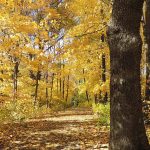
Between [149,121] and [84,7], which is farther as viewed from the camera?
A: [84,7]

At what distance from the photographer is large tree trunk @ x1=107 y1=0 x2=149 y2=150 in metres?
5.02

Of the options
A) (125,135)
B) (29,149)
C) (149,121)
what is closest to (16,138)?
(29,149)

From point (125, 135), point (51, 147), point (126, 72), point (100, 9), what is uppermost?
point (100, 9)

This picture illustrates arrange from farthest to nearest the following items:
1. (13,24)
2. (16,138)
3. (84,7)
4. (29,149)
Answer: (84,7), (13,24), (16,138), (29,149)

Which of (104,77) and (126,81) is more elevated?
(104,77)

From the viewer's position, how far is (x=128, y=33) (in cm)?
505

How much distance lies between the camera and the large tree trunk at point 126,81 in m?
5.02

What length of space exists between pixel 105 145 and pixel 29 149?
1879 mm

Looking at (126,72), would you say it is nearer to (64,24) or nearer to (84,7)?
(84,7)

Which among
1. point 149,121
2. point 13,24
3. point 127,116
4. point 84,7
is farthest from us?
point 84,7

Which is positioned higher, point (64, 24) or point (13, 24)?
point (64, 24)

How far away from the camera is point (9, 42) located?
609 inches

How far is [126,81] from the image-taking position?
16.5 feet

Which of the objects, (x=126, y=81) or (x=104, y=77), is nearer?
(x=126, y=81)
